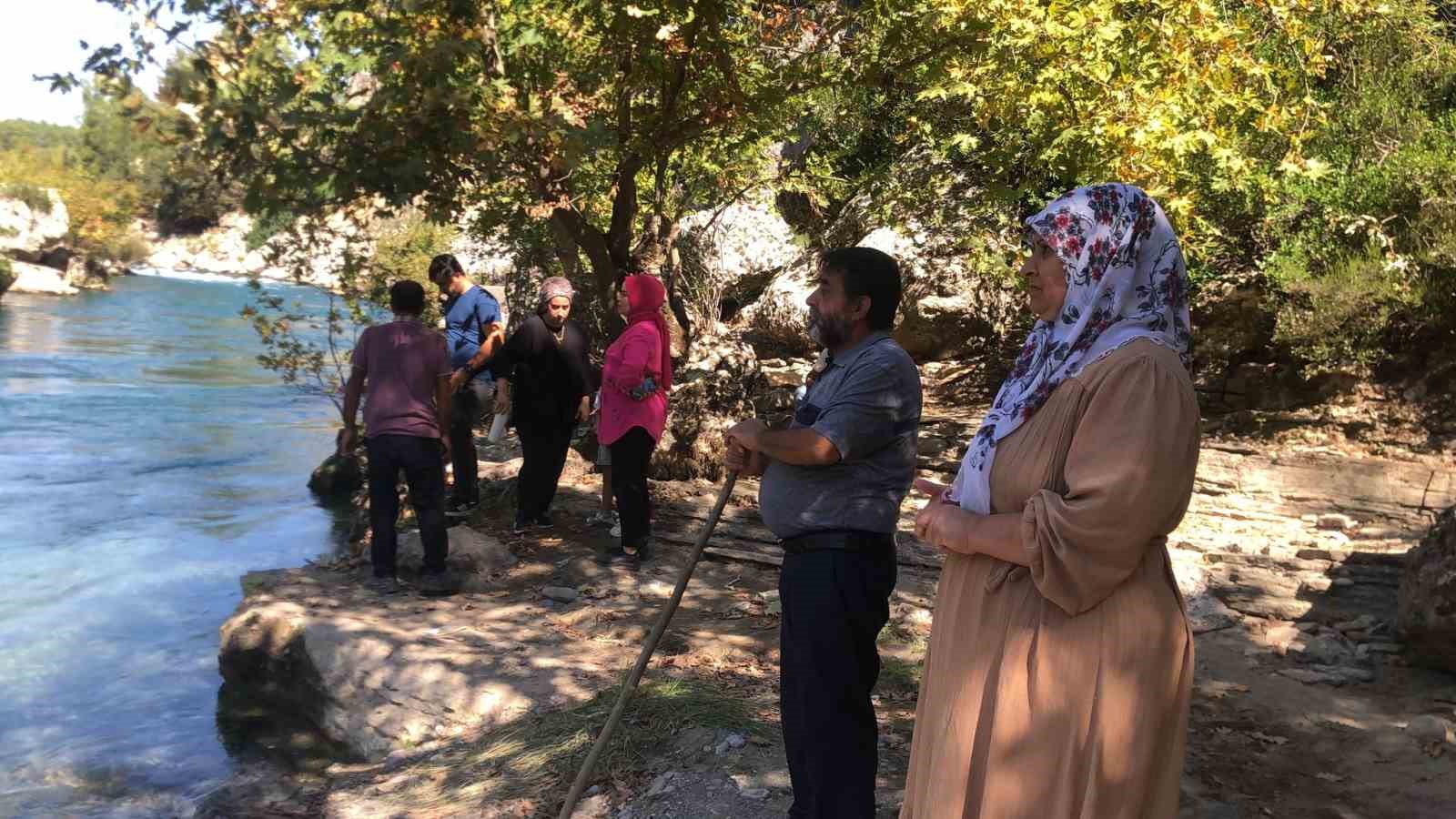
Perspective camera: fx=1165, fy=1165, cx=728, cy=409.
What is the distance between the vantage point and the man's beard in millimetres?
3184

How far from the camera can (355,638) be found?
19.6 ft

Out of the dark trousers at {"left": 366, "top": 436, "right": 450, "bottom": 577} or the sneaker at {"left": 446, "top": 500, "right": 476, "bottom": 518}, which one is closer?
the dark trousers at {"left": 366, "top": 436, "right": 450, "bottom": 577}

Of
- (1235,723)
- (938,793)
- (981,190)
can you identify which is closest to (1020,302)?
(981,190)

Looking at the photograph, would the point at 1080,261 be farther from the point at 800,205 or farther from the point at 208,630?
the point at 800,205

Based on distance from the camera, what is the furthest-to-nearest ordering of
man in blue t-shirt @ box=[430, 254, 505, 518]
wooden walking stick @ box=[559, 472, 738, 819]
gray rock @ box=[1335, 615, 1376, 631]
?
man in blue t-shirt @ box=[430, 254, 505, 518], gray rock @ box=[1335, 615, 1376, 631], wooden walking stick @ box=[559, 472, 738, 819]

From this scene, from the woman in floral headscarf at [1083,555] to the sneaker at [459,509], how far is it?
6.57m

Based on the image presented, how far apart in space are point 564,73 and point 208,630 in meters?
4.67

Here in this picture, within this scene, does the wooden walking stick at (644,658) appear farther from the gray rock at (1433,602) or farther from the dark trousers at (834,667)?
the gray rock at (1433,602)

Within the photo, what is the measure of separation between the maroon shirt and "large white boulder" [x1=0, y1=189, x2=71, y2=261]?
43.3 metres

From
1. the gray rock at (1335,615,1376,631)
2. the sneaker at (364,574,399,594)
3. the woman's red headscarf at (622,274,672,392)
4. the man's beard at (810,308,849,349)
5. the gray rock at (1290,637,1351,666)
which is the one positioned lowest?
the sneaker at (364,574,399,594)

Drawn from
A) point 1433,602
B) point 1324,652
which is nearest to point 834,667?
point 1433,602

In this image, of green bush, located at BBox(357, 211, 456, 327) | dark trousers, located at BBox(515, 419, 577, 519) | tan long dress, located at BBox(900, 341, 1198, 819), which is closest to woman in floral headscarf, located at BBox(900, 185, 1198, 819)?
tan long dress, located at BBox(900, 341, 1198, 819)

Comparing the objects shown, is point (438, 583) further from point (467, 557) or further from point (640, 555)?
point (640, 555)

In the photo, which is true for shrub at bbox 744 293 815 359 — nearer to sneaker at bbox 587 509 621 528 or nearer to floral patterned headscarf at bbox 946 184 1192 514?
sneaker at bbox 587 509 621 528
